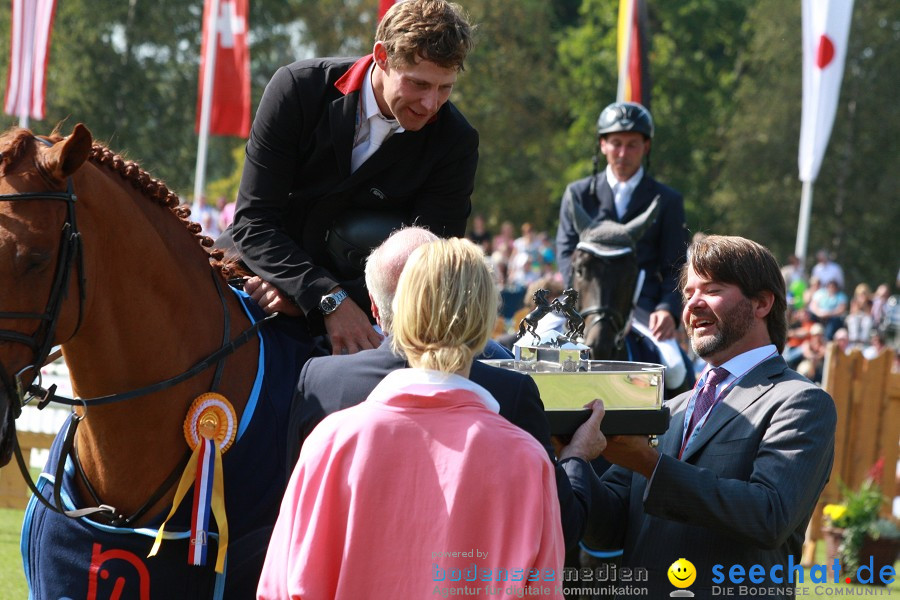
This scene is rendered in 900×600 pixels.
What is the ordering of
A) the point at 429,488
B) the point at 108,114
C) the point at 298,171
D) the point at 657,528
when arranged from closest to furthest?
the point at 429,488 → the point at 657,528 → the point at 298,171 → the point at 108,114

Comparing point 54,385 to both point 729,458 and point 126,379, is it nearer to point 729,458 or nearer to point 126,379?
point 126,379

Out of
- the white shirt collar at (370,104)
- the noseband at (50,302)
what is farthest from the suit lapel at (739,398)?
the noseband at (50,302)

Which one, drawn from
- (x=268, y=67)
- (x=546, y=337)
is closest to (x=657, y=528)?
(x=546, y=337)

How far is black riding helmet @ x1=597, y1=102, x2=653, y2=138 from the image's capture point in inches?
305

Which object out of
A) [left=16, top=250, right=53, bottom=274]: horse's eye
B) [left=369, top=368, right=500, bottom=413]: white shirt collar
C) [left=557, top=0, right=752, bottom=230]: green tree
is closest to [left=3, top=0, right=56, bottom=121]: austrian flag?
[left=16, top=250, right=53, bottom=274]: horse's eye

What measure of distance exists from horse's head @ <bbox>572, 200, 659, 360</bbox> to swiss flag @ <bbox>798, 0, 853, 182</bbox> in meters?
10.1

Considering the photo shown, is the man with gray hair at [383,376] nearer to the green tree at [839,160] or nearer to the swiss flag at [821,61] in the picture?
the swiss flag at [821,61]

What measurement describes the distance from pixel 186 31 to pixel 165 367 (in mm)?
35472

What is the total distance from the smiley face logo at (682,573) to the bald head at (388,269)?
1114 millimetres

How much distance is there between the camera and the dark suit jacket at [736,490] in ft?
10.5

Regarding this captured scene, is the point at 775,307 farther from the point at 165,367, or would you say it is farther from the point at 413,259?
the point at 165,367

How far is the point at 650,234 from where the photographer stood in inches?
298

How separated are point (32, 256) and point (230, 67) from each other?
17.5 meters

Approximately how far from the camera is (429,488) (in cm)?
260
